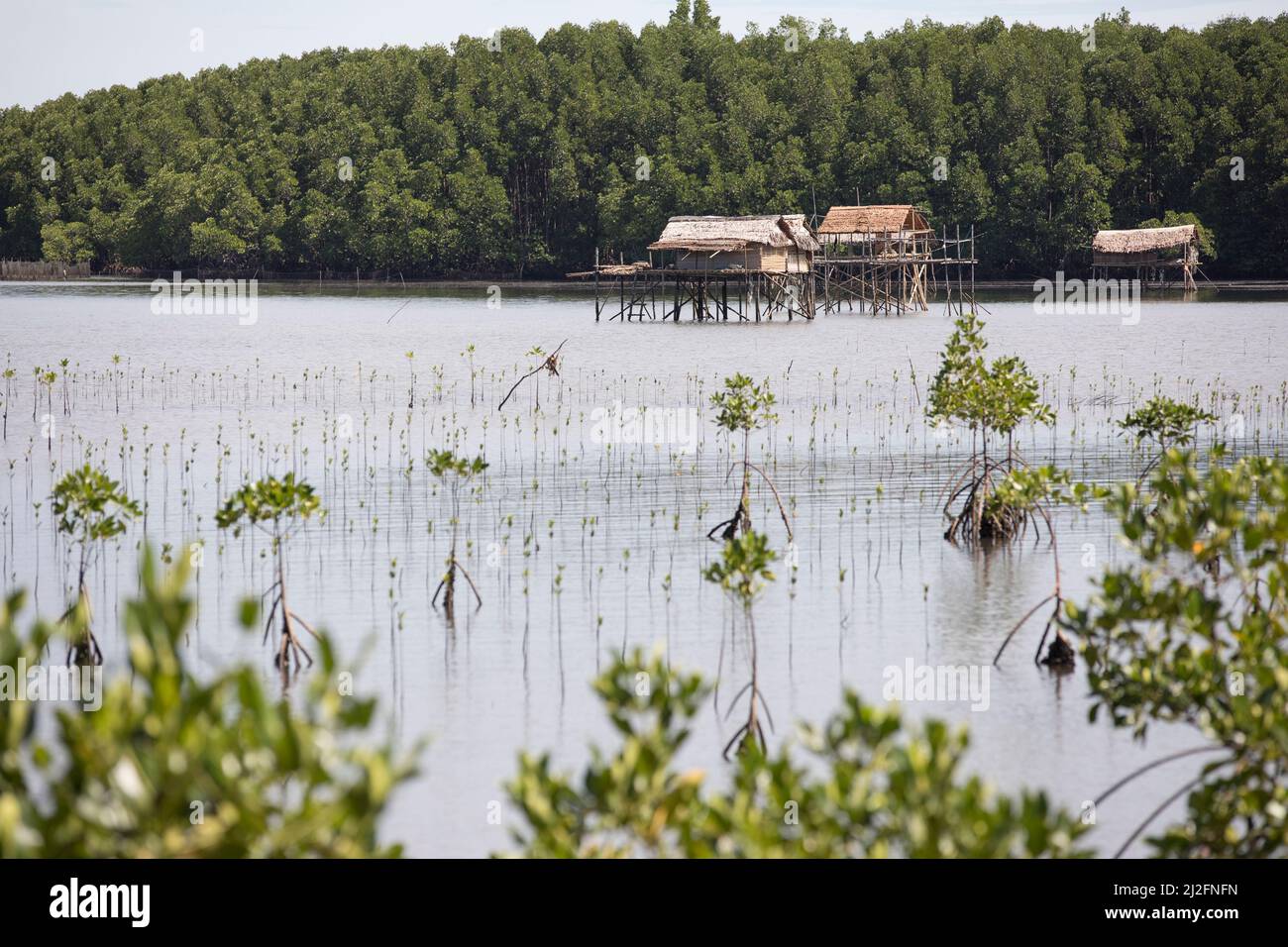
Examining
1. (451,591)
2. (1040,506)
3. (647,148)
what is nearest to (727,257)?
(647,148)

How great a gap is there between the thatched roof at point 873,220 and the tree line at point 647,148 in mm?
16056

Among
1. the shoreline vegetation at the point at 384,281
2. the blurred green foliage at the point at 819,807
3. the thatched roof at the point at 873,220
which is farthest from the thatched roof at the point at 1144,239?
the blurred green foliage at the point at 819,807

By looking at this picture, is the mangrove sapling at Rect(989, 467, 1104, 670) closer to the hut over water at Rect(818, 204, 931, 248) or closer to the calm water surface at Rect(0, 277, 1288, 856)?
the calm water surface at Rect(0, 277, 1288, 856)

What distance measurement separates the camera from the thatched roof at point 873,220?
63.4 m

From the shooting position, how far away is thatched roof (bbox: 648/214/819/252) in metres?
57.3

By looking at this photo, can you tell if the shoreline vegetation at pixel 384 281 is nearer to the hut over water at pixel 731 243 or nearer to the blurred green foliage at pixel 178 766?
the hut over water at pixel 731 243

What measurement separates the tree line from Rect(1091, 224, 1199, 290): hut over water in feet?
6.27

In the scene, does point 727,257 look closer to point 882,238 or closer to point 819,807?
point 882,238

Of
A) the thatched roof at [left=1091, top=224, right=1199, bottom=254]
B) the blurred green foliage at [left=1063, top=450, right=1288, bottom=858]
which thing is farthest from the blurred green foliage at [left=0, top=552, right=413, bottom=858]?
the thatched roof at [left=1091, top=224, right=1199, bottom=254]

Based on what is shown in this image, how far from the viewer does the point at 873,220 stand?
6388cm

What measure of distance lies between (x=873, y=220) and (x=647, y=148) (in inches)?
1312
